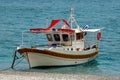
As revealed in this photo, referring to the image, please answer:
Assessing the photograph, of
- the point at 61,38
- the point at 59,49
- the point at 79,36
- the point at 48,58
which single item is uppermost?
the point at 61,38

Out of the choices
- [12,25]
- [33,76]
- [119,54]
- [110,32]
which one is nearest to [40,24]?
[12,25]

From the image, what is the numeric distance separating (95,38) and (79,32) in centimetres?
399

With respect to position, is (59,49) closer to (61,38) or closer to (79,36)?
(61,38)

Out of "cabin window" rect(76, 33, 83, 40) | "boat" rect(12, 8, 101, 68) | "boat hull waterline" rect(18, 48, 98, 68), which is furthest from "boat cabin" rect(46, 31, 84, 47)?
"boat hull waterline" rect(18, 48, 98, 68)

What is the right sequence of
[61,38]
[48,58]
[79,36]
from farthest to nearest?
[79,36] → [61,38] → [48,58]

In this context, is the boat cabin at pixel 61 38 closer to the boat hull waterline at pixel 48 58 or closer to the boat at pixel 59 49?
the boat at pixel 59 49

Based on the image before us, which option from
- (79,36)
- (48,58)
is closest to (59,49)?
(48,58)

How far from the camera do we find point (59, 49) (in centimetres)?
4362

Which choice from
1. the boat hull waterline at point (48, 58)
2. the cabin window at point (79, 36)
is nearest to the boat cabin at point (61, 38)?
the cabin window at point (79, 36)

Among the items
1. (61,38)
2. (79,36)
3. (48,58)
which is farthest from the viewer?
(79,36)

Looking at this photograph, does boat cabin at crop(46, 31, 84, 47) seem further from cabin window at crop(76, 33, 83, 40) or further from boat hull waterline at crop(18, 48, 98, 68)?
boat hull waterline at crop(18, 48, 98, 68)

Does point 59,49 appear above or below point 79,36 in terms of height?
below

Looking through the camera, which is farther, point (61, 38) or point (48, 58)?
point (61, 38)

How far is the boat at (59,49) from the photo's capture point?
4311 cm
